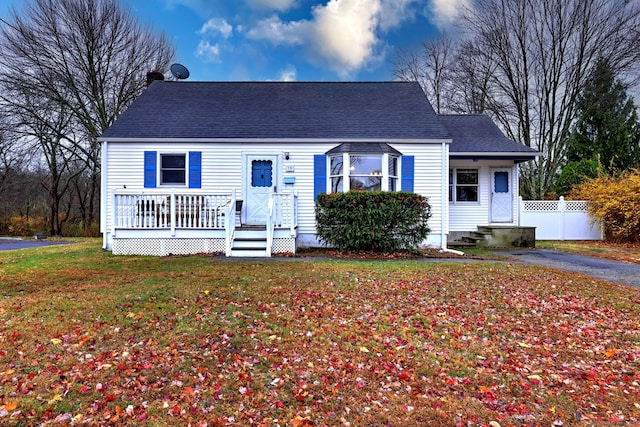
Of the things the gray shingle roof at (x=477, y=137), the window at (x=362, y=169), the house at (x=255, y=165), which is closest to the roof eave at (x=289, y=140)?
the house at (x=255, y=165)

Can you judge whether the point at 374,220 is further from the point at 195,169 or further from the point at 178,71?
the point at 178,71

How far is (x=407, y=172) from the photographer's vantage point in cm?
1075

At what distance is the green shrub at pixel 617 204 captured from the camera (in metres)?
12.6

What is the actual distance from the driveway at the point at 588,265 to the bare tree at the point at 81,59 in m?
19.9

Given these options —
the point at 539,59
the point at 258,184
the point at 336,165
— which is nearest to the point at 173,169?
the point at 258,184

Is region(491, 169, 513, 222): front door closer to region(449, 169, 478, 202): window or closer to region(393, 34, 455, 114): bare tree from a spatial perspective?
region(449, 169, 478, 202): window

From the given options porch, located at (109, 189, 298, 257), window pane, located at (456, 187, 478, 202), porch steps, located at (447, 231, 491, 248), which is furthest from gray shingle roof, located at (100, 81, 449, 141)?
porch steps, located at (447, 231, 491, 248)

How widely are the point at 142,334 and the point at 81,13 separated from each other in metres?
19.9

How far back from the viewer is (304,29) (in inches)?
665

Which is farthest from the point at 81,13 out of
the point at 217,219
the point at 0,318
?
the point at 0,318

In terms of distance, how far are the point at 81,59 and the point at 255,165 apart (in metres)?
13.4

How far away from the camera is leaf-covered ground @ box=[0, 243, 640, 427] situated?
2.48m

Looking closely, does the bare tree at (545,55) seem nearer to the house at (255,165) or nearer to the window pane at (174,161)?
the house at (255,165)

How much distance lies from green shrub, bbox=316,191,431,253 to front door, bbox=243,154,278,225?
2282 mm
